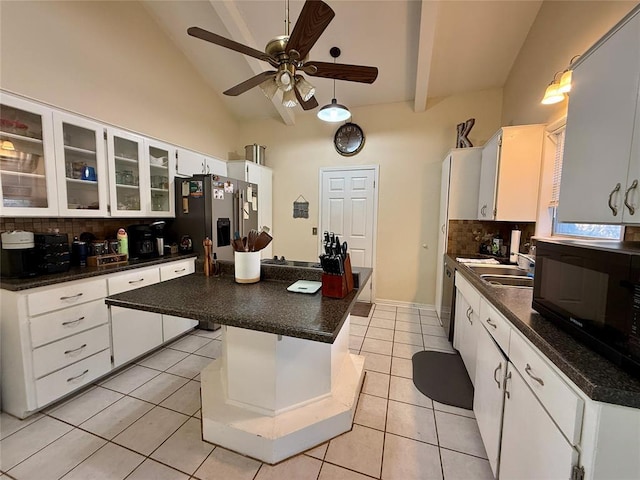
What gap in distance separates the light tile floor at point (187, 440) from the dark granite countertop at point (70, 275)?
2.93 feet

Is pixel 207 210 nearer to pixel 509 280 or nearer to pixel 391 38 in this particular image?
pixel 391 38

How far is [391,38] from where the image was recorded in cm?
286

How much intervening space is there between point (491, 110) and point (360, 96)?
5.67 feet

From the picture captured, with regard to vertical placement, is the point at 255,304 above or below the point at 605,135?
below

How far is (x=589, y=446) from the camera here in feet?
2.37

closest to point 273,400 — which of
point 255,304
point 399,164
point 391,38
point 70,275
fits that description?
point 255,304

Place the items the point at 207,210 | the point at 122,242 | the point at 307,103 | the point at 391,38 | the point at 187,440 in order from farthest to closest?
the point at 207,210 → the point at 391,38 → the point at 122,242 → the point at 307,103 → the point at 187,440

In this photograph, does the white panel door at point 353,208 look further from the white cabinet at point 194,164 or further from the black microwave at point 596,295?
the black microwave at point 596,295

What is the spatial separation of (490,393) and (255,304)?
134 centimetres

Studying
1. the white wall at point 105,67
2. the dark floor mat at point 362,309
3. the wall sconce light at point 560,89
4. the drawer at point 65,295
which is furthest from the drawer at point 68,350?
the wall sconce light at point 560,89

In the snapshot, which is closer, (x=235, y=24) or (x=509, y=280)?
(x=509, y=280)

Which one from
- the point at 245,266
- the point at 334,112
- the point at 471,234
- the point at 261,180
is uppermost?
the point at 334,112

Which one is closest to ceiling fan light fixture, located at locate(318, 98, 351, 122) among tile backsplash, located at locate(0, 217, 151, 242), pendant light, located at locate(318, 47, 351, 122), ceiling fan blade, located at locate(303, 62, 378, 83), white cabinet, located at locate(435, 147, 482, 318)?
pendant light, located at locate(318, 47, 351, 122)

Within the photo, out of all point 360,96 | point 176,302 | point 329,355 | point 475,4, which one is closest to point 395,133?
point 360,96
